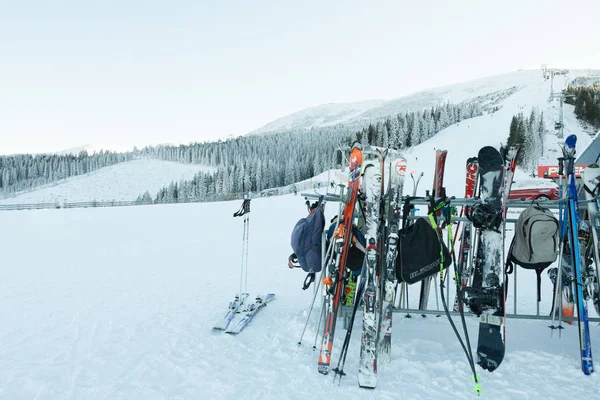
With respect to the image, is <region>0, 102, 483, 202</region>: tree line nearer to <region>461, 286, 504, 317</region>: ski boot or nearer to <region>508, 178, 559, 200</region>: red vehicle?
<region>508, 178, 559, 200</region>: red vehicle

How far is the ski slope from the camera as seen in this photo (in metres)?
3.14

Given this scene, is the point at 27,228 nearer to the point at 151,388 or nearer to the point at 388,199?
the point at 151,388

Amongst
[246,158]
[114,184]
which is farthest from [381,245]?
[114,184]

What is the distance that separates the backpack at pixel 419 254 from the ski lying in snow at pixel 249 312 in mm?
2159

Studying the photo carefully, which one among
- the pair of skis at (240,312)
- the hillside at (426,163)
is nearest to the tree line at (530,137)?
the hillside at (426,163)

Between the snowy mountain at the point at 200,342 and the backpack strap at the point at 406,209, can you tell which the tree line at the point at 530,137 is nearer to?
the snowy mountain at the point at 200,342

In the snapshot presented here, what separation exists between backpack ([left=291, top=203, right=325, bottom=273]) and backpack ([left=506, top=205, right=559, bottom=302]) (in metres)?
2.07

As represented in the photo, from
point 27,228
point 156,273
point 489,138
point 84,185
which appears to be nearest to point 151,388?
point 156,273

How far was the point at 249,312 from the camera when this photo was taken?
16.6 feet

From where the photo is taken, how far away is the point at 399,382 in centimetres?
322

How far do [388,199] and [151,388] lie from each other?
279 centimetres

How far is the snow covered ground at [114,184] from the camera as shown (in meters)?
90.9

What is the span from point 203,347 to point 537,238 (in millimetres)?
3733

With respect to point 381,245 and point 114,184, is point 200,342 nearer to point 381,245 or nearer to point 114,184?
point 381,245
